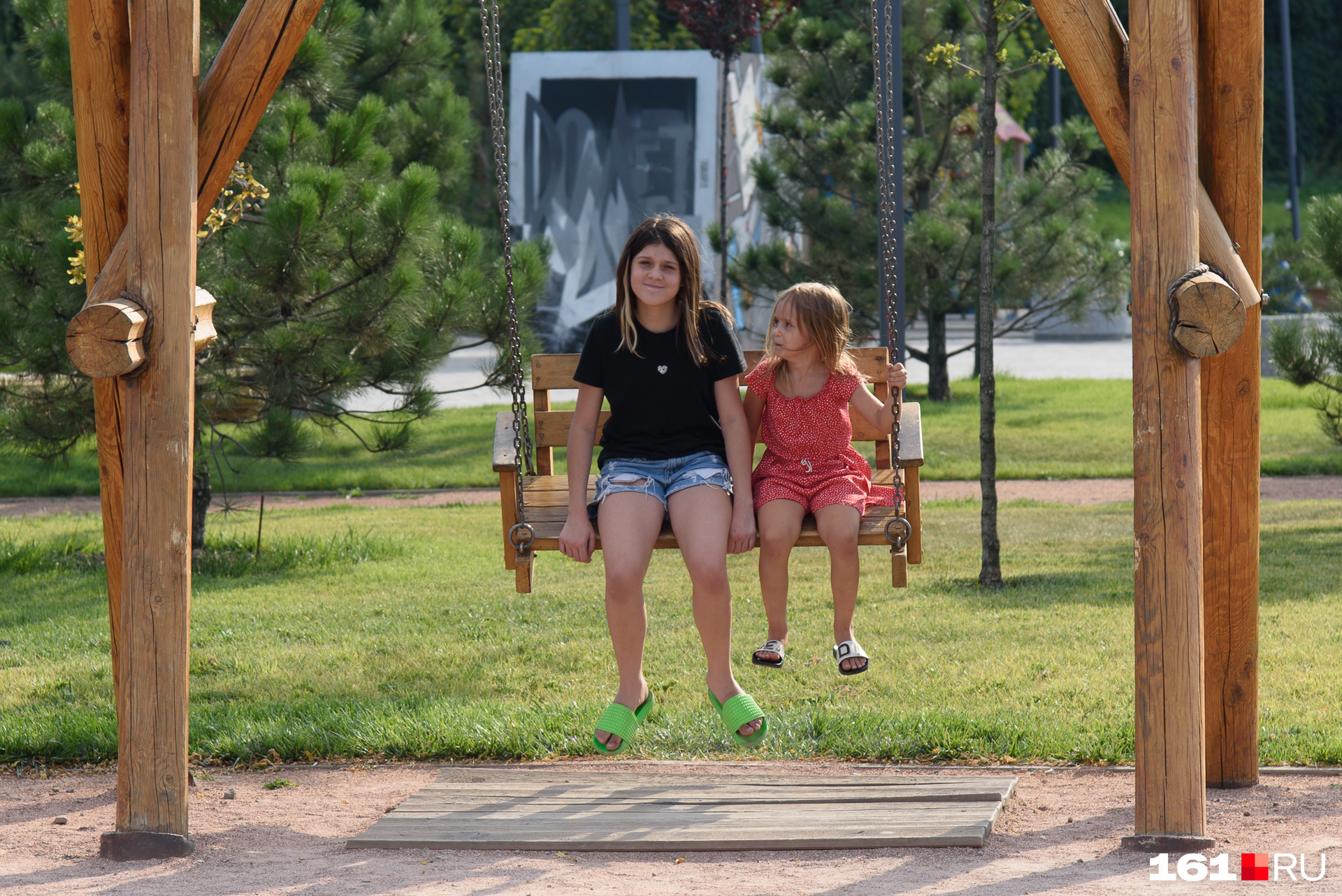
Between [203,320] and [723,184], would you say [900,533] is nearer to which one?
[203,320]

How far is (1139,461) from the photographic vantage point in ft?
11.3

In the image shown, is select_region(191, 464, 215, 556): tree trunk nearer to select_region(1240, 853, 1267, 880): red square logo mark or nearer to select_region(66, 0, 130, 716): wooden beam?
select_region(66, 0, 130, 716): wooden beam

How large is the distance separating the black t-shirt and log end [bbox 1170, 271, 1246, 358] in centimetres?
131

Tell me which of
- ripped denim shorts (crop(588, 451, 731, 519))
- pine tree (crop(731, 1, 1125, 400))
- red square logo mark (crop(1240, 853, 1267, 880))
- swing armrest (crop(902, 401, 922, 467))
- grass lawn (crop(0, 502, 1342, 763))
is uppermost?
pine tree (crop(731, 1, 1125, 400))

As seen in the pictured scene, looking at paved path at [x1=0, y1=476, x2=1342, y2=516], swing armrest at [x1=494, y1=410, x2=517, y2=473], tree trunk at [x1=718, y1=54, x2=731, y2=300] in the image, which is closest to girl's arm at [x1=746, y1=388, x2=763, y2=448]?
swing armrest at [x1=494, y1=410, x2=517, y2=473]

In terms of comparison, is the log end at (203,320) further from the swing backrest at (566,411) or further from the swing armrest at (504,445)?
the swing backrest at (566,411)

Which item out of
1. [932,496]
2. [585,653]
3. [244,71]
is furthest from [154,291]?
[932,496]

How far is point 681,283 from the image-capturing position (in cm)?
411

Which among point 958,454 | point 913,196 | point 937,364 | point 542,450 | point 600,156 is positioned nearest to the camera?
point 542,450

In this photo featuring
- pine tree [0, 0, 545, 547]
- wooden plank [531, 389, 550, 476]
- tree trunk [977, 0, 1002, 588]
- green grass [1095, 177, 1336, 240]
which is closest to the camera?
wooden plank [531, 389, 550, 476]

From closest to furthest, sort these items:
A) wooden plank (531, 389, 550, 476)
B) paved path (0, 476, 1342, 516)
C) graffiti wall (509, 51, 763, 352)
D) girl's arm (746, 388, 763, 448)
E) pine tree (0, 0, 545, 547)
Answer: girl's arm (746, 388, 763, 448), wooden plank (531, 389, 550, 476), pine tree (0, 0, 545, 547), paved path (0, 476, 1342, 516), graffiti wall (509, 51, 763, 352)

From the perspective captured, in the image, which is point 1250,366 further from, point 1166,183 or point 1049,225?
point 1049,225

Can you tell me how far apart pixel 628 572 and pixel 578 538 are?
0.61ft

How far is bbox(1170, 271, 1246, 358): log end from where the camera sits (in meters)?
3.30
